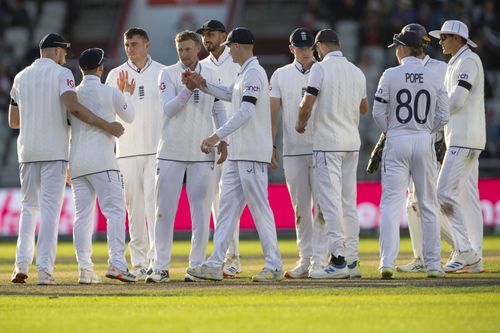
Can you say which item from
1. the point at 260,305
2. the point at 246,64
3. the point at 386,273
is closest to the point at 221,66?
the point at 246,64

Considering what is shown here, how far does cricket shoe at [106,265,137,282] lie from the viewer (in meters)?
13.2

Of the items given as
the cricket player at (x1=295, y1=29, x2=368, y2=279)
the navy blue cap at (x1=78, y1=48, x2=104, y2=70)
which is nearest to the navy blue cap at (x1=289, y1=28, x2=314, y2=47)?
the cricket player at (x1=295, y1=29, x2=368, y2=279)

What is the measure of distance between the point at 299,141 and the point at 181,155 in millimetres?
1545

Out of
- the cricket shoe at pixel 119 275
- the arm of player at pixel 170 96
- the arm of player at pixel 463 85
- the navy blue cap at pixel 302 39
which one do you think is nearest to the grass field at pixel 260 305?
the cricket shoe at pixel 119 275

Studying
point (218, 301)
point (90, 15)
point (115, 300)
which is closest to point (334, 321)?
point (218, 301)

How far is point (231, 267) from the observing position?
48.1 ft

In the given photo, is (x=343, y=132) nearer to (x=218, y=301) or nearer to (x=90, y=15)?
(x=218, y=301)

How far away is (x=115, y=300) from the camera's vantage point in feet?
37.4

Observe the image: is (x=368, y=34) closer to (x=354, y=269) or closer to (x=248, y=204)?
(x=354, y=269)

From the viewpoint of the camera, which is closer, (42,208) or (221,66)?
(42,208)

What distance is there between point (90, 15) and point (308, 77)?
22788 millimetres

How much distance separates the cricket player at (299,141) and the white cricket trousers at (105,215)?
2042mm

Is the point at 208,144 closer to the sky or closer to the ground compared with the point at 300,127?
closer to the ground

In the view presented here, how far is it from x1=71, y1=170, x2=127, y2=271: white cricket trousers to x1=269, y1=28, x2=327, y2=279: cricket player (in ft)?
6.70
